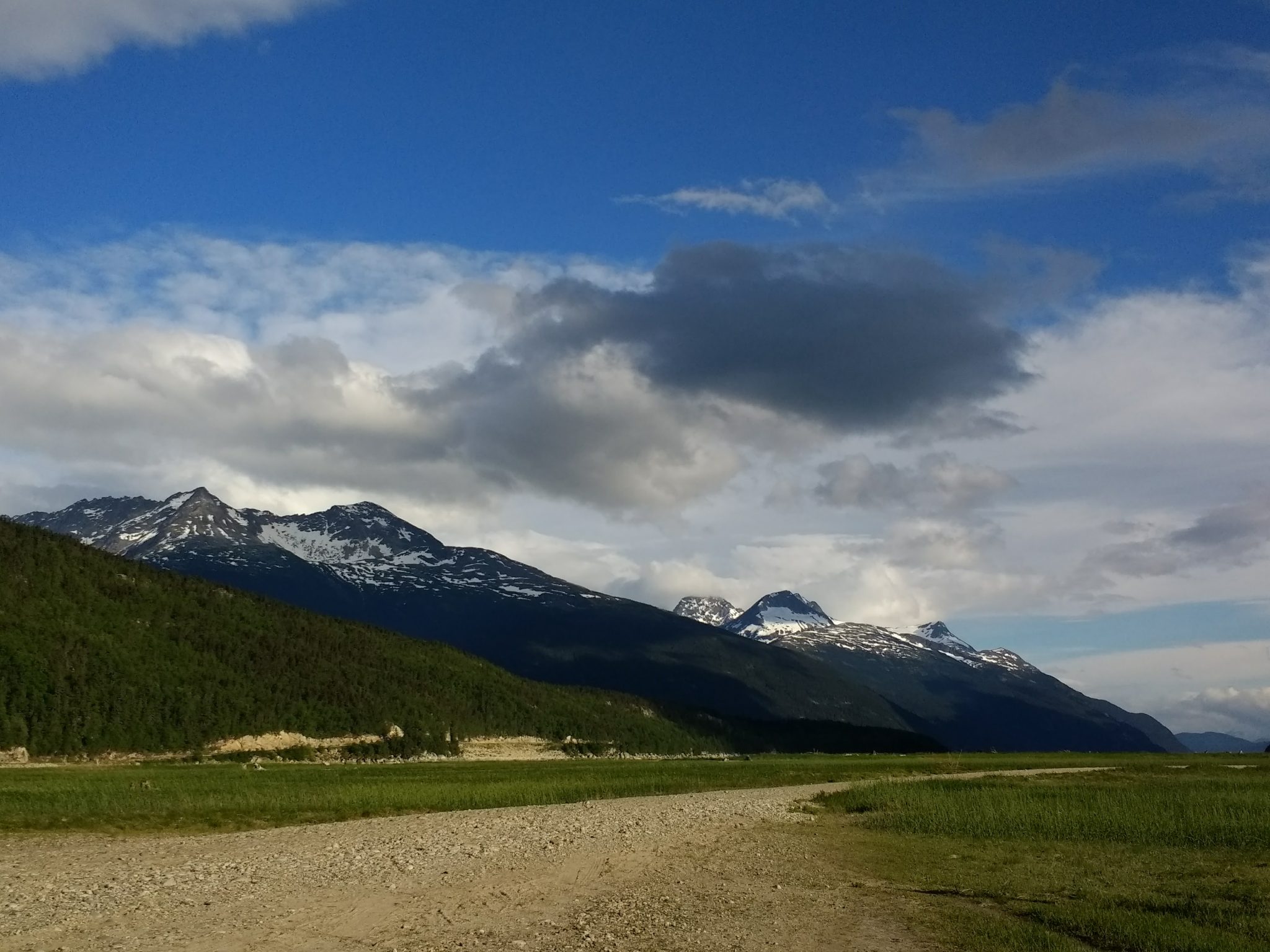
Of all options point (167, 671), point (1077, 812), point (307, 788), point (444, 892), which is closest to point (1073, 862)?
point (1077, 812)

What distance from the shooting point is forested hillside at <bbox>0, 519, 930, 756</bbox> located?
5064 inches

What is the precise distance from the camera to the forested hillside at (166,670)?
12862cm

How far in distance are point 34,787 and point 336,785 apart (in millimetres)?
18012

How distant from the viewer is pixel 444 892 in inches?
1104

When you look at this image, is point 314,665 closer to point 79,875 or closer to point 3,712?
point 3,712

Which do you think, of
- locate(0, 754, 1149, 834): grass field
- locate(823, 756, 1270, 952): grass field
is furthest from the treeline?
locate(823, 756, 1270, 952): grass field

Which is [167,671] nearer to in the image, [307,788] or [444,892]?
[307,788]

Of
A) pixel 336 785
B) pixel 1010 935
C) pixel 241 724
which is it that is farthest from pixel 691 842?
pixel 241 724

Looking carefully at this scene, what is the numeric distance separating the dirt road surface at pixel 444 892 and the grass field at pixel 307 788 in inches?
311

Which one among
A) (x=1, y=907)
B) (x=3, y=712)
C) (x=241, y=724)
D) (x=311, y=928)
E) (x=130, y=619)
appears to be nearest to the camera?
(x=311, y=928)

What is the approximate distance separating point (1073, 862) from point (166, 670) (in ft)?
457

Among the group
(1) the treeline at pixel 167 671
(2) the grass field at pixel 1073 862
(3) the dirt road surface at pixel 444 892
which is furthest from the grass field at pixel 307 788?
(2) the grass field at pixel 1073 862

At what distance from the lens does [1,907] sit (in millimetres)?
25625

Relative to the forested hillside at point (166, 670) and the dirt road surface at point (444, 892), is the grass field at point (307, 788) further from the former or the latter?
the forested hillside at point (166, 670)
